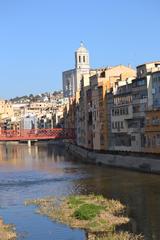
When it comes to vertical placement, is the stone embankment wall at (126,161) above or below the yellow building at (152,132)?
below

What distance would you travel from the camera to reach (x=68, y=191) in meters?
46.4

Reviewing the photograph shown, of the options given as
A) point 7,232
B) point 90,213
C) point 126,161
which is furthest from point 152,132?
point 7,232

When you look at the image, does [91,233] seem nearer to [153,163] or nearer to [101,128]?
[153,163]

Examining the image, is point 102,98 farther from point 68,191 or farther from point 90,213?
point 90,213

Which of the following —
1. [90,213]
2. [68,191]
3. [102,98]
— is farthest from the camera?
[102,98]

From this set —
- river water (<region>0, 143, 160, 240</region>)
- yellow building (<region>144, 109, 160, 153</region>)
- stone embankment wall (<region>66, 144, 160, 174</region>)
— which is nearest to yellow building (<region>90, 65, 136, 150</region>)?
stone embankment wall (<region>66, 144, 160, 174</region>)

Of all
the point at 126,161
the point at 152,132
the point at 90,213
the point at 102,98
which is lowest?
the point at 90,213

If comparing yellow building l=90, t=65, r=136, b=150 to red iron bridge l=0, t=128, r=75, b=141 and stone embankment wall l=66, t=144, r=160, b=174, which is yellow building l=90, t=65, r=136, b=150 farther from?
red iron bridge l=0, t=128, r=75, b=141

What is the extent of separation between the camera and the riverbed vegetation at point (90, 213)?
2971 cm

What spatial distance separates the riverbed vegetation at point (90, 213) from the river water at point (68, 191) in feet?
2.17

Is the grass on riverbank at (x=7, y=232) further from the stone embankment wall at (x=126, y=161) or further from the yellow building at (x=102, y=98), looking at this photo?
the yellow building at (x=102, y=98)

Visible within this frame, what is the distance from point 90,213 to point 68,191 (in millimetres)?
12717

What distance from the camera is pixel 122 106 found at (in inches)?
2630

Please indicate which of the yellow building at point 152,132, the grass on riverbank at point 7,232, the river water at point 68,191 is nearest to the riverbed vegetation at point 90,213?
the river water at point 68,191
